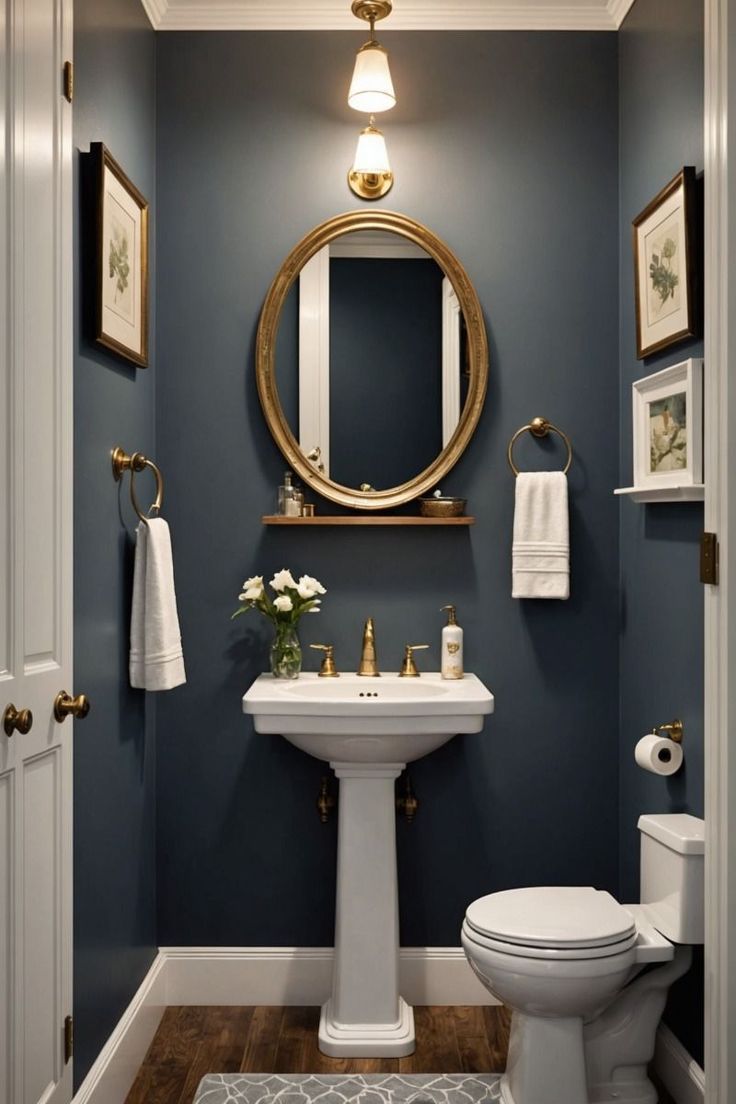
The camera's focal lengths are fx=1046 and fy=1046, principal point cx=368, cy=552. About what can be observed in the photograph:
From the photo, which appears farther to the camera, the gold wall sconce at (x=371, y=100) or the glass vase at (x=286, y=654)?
the glass vase at (x=286, y=654)

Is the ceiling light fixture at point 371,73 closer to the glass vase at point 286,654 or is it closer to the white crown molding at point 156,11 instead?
the white crown molding at point 156,11

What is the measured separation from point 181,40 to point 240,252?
2.02 feet

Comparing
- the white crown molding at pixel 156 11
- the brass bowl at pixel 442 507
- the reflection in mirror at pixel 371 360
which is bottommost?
the brass bowl at pixel 442 507

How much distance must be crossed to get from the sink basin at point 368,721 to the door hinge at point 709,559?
79 centimetres

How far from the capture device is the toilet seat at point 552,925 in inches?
83.9

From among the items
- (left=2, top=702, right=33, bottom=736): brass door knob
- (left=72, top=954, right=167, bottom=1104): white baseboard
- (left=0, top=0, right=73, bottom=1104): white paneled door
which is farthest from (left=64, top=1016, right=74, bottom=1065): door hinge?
(left=2, top=702, right=33, bottom=736): brass door knob

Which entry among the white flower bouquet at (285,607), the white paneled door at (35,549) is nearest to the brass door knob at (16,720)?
the white paneled door at (35,549)

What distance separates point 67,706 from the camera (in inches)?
74.9

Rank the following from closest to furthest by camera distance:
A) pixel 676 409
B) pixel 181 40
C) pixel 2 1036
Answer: pixel 2 1036 < pixel 676 409 < pixel 181 40

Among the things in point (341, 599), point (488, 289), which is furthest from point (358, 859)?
point (488, 289)

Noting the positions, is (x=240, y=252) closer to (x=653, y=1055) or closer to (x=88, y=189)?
(x=88, y=189)

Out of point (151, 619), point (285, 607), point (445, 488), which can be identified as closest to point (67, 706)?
point (151, 619)

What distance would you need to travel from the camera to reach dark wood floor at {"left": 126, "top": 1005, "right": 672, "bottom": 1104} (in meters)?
2.55

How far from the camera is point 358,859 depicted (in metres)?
2.71
